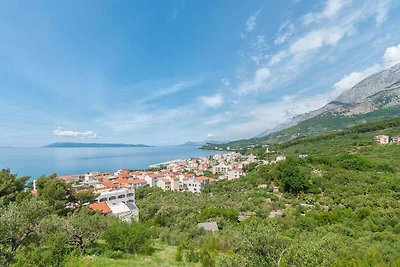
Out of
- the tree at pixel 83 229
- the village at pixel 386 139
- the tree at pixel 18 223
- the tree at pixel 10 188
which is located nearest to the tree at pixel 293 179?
the tree at pixel 83 229

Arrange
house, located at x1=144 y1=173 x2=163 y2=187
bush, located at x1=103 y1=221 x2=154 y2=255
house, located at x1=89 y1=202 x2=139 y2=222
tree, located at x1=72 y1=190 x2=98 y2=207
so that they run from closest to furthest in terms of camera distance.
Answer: bush, located at x1=103 y1=221 x2=154 y2=255
tree, located at x1=72 y1=190 x2=98 y2=207
house, located at x1=89 y1=202 x2=139 y2=222
house, located at x1=144 y1=173 x2=163 y2=187

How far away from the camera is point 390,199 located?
29.1m

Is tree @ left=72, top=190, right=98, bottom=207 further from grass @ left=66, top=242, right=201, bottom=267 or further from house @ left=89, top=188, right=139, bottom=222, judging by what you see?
grass @ left=66, top=242, right=201, bottom=267

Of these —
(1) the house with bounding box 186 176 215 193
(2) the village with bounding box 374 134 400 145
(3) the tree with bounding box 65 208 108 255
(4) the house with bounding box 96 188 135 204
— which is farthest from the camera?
(2) the village with bounding box 374 134 400 145

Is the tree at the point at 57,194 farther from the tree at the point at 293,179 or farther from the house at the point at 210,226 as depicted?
the tree at the point at 293,179

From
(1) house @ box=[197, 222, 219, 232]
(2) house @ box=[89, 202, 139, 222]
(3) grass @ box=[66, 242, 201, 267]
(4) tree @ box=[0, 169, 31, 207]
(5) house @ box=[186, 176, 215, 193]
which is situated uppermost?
(4) tree @ box=[0, 169, 31, 207]

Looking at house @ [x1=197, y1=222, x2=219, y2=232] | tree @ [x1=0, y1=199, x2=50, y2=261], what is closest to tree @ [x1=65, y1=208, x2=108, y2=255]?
tree @ [x1=0, y1=199, x2=50, y2=261]

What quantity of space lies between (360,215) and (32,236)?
2864cm

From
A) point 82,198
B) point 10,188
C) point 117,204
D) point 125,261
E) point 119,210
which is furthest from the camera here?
point 117,204

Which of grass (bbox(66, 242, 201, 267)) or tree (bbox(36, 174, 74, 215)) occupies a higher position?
tree (bbox(36, 174, 74, 215))

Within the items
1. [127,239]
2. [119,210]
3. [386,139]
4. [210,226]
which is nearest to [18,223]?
[127,239]

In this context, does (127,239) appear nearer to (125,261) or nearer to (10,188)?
(125,261)

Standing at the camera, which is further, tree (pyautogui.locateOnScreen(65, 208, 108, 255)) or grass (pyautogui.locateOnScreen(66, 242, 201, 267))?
tree (pyautogui.locateOnScreen(65, 208, 108, 255))

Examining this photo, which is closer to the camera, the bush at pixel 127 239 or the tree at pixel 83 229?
the tree at pixel 83 229
